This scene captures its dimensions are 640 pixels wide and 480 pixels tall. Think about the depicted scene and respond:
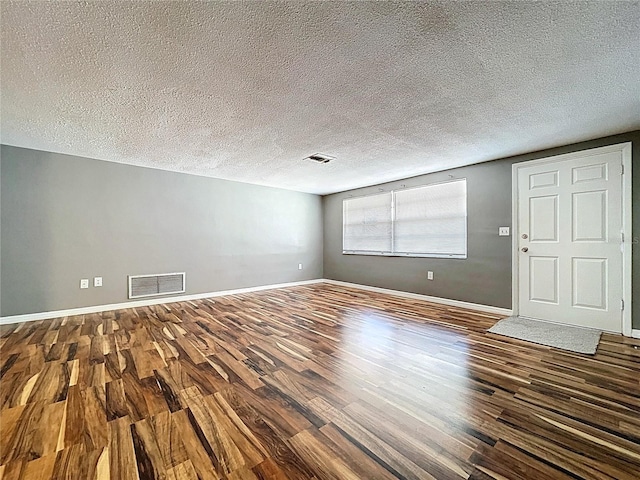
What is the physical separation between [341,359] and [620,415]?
173 centimetres

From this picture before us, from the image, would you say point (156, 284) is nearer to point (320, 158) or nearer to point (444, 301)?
point (320, 158)

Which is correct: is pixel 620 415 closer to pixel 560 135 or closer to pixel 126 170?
pixel 560 135

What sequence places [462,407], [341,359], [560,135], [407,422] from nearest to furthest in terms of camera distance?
[407,422] < [462,407] < [341,359] < [560,135]

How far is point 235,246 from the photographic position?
205 inches

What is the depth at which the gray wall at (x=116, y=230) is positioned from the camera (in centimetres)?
339

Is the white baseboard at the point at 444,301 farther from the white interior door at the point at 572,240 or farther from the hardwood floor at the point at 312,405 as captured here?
the hardwood floor at the point at 312,405

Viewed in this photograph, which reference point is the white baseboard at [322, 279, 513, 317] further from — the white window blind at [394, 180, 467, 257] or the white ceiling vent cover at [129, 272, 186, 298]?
the white ceiling vent cover at [129, 272, 186, 298]

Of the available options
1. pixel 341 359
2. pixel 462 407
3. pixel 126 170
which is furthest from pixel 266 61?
pixel 126 170

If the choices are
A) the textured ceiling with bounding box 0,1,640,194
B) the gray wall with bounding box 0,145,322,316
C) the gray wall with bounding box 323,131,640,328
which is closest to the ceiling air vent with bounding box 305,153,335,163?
the textured ceiling with bounding box 0,1,640,194

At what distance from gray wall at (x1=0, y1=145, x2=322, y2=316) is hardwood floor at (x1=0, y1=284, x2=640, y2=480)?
94 centimetres

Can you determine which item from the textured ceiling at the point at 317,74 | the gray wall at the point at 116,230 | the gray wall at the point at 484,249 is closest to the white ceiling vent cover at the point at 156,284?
the gray wall at the point at 116,230

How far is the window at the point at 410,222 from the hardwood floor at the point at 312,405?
1.78 m

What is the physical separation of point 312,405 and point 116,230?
3.99 meters

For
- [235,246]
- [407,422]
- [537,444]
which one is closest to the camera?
[537,444]
